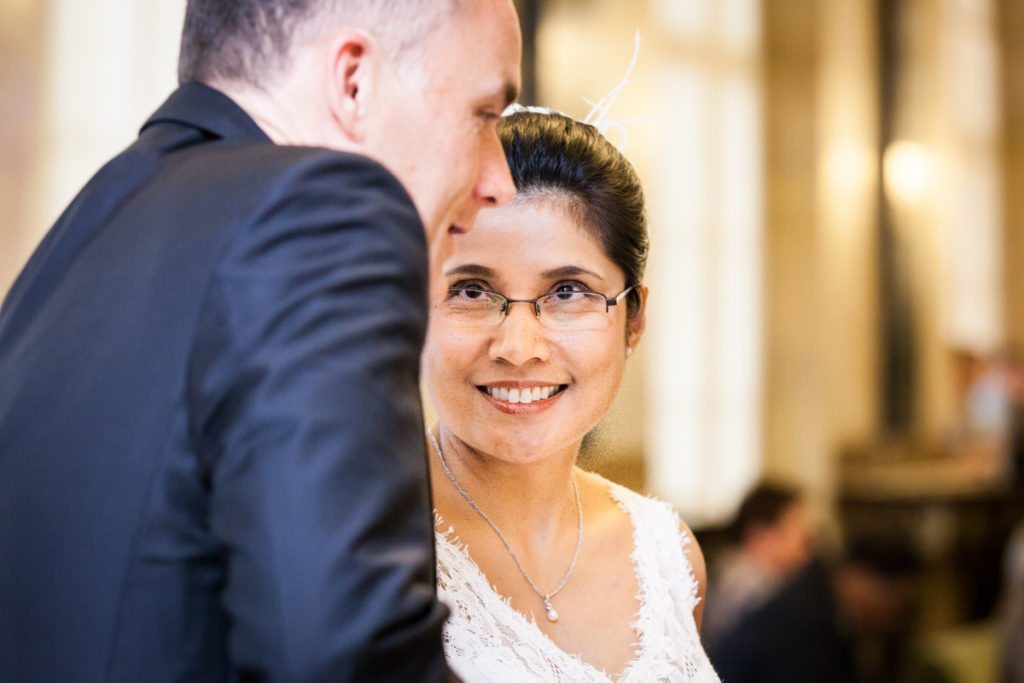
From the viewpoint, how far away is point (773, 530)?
4301mm

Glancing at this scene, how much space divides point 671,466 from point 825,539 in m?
2.34

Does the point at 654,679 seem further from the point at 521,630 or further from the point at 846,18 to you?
the point at 846,18

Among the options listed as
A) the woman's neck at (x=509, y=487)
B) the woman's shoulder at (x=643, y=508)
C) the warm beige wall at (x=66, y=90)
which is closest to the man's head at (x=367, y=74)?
the woman's neck at (x=509, y=487)

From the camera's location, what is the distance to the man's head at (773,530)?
167 inches

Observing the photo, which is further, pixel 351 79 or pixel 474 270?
pixel 474 270

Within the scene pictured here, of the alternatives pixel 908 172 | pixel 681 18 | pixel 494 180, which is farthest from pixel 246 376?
pixel 908 172

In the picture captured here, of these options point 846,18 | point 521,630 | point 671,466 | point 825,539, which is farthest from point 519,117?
point 846,18

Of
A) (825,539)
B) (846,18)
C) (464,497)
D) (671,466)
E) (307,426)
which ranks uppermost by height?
(846,18)

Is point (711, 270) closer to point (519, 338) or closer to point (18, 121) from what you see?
point (18, 121)

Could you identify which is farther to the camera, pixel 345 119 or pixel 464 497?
pixel 464 497

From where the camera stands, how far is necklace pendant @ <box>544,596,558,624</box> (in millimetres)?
1276

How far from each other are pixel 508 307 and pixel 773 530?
3.25 meters

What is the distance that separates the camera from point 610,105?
138 cm

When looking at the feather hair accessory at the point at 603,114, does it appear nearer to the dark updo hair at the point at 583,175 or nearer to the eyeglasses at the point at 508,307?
the dark updo hair at the point at 583,175
